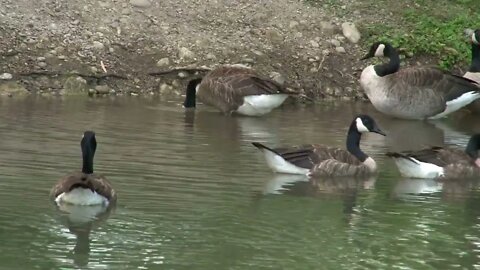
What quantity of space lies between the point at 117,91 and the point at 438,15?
22.3 ft

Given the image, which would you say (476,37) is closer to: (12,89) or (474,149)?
(474,149)

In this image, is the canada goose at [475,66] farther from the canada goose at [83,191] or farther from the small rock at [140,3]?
the canada goose at [83,191]

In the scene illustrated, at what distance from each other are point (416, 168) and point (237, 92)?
521 cm

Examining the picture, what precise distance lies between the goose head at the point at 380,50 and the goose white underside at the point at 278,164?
658 centimetres

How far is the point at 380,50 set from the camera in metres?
21.0

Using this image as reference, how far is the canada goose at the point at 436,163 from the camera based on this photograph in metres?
14.8

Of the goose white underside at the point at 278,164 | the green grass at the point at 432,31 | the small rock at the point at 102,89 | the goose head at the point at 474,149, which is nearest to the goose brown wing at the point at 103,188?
the goose white underside at the point at 278,164

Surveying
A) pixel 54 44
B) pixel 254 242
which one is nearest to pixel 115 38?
pixel 54 44

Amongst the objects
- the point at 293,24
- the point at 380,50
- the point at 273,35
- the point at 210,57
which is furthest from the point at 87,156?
the point at 293,24

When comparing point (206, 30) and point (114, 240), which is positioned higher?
point (206, 30)

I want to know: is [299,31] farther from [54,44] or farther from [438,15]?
[54,44]

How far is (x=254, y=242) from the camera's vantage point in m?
10.7

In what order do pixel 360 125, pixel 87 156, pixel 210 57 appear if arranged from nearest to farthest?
pixel 87 156 → pixel 360 125 → pixel 210 57

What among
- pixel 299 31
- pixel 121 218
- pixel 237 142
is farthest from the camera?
pixel 299 31
